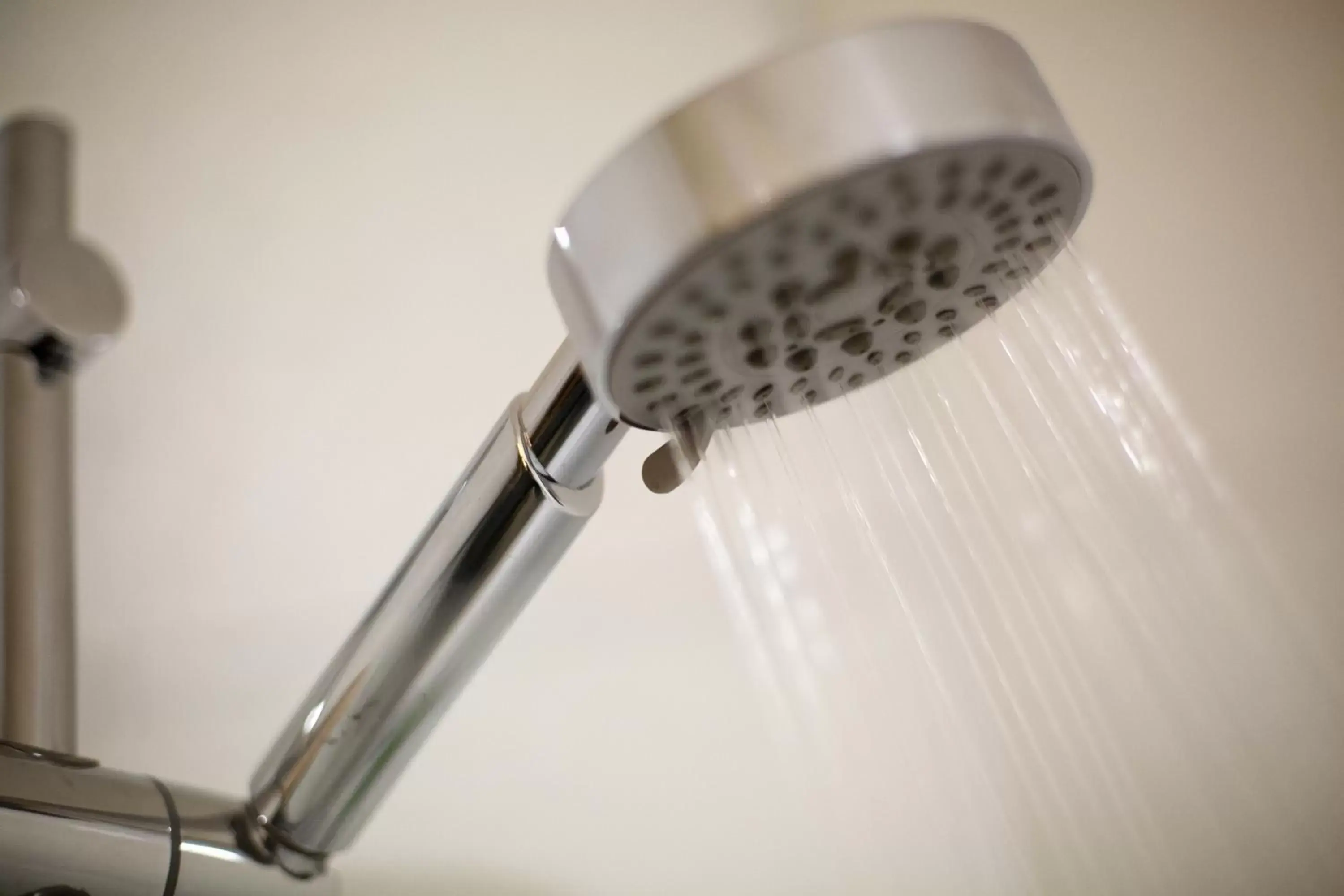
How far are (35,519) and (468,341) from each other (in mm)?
301

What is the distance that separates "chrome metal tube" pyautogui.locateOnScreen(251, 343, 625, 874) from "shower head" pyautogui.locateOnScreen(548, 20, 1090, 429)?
5cm

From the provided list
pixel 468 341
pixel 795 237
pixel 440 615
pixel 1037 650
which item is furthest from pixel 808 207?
pixel 468 341

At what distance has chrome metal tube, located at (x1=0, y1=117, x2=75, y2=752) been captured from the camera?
1.36 ft

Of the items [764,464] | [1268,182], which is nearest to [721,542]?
[764,464]

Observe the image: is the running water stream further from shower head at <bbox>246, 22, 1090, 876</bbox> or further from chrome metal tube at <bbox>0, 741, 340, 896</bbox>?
chrome metal tube at <bbox>0, 741, 340, 896</bbox>

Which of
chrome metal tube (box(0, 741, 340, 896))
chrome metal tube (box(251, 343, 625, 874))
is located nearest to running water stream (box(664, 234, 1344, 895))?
chrome metal tube (box(251, 343, 625, 874))

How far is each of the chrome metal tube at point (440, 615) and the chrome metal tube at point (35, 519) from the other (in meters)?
0.12

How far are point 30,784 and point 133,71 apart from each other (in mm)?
593

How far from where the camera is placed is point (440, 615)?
1.08 feet

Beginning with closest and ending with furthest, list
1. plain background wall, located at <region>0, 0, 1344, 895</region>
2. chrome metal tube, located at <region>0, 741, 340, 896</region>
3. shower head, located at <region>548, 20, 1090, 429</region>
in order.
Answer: shower head, located at <region>548, 20, 1090, 429</region>
chrome metal tube, located at <region>0, 741, 340, 896</region>
plain background wall, located at <region>0, 0, 1344, 895</region>

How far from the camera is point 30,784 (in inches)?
13.1

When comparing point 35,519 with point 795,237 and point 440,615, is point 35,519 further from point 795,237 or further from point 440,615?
point 795,237

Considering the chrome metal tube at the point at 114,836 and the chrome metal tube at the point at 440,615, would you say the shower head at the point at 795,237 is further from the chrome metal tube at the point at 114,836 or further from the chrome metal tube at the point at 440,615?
the chrome metal tube at the point at 114,836

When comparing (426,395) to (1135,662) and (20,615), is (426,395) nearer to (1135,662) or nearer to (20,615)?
(20,615)
